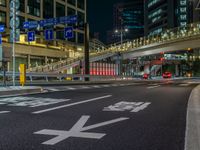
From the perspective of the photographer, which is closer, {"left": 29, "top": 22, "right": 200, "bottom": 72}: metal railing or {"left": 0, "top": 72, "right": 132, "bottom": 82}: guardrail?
{"left": 0, "top": 72, "right": 132, "bottom": 82}: guardrail

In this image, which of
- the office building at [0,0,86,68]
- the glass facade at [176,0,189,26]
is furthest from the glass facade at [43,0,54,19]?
the glass facade at [176,0,189,26]

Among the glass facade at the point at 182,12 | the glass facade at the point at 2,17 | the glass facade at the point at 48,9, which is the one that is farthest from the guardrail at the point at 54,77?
the glass facade at the point at 182,12

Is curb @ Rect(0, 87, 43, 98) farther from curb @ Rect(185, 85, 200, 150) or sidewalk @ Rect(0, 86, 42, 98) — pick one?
curb @ Rect(185, 85, 200, 150)

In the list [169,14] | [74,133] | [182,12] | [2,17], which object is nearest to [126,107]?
[74,133]

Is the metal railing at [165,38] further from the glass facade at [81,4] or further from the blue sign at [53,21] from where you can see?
the glass facade at [81,4]

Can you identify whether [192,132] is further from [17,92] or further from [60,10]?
[60,10]

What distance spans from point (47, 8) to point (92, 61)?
20.4 m

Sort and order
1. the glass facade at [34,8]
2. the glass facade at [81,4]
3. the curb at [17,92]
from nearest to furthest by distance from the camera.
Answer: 1. the curb at [17,92]
2. the glass facade at [34,8]
3. the glass facade at [81,4]

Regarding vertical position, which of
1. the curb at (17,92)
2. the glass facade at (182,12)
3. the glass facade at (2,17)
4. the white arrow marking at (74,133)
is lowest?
the white arrow marking at (74,133)

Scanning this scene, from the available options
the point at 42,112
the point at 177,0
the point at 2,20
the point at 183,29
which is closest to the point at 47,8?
the point at 2,20

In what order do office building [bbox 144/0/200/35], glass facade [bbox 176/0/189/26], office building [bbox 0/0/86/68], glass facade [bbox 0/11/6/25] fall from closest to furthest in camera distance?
glass facade [bbox 0/11/6/25] → office building [bbox 0/0/86/68] → office building [bbox 144/0/200/35] → glass facade [bbox 176/0/189/26]

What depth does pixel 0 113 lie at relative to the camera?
7.81 m

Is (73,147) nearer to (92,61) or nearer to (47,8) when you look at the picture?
(92,61)

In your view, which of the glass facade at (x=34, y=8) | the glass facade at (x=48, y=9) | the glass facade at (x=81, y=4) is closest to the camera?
the glass facade at (x=34, y=8)
